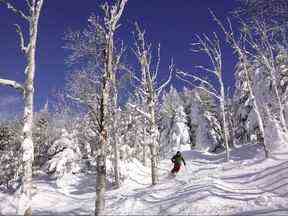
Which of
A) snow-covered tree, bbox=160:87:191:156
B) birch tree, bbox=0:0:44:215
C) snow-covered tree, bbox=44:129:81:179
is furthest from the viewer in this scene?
snow-covered tree, bbox=160:87:191:156

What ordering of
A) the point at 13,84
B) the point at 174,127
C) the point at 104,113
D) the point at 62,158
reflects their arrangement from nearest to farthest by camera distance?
1. the point at 13,84
2. the point at 104,113
3. the point at 62,158
4. the point at 174,127

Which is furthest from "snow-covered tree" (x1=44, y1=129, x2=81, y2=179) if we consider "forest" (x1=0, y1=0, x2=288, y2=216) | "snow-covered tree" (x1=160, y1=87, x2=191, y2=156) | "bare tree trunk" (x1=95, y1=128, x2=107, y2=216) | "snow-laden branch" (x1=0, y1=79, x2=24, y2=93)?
"snow-covered tree" (x1=160, y1=87, x2=191, y2=156)

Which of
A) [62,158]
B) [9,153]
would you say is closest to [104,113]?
[62,158]

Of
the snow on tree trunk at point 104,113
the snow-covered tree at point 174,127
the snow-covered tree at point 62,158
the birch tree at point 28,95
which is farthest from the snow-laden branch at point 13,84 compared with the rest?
the snow-covered tree at point 174,127

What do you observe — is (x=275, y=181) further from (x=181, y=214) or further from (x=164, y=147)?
(x=164, y=147)

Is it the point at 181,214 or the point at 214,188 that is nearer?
the point at 181,214

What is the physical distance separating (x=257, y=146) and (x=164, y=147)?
38.9 metres

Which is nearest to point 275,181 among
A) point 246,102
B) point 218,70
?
point 218,70

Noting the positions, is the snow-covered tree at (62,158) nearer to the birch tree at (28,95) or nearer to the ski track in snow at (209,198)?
the ski track in snow at (209,198)

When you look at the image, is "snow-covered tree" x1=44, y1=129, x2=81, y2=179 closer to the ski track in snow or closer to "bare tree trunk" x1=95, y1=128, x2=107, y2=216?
the ski track in snow

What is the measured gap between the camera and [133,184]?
2295cm

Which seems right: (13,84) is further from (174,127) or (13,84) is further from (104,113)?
(174,127)

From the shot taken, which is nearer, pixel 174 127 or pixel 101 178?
pixel 101 178

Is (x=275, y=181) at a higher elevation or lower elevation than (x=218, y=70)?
lower
